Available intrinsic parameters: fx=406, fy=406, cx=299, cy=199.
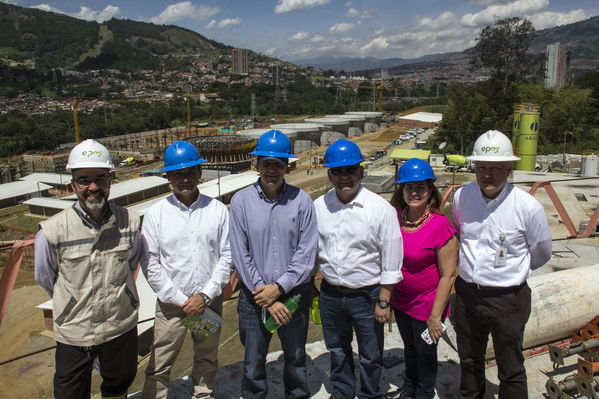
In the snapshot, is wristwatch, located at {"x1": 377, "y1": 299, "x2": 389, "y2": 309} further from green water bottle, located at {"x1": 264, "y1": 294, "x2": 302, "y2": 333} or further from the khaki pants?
the khaki pants

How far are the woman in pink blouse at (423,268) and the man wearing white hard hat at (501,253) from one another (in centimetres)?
16

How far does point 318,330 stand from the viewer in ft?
31.6

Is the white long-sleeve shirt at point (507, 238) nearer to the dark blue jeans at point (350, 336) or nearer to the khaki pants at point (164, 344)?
the dark blue jeans at point (350, 336)

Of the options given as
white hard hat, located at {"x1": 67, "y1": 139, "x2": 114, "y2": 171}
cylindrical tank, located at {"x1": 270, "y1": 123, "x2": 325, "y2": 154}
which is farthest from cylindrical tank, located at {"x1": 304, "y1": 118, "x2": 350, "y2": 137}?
white hard hat, located at {"x1": 67, "y1": 139, "x2": 114, "y2": 171}

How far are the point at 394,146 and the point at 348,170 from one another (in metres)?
54.3

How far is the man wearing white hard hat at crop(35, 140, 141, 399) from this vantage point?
2.57m

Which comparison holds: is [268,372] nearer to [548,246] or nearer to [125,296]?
[125,296]

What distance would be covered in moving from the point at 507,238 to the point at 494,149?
608 millimetres

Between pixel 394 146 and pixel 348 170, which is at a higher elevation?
pixel 348 170

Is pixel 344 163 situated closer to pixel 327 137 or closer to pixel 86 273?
pixel 86 273

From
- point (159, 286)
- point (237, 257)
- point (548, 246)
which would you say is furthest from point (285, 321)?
point (548, 246)

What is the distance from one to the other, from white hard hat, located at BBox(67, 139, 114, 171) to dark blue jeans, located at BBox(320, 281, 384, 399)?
1809 mm

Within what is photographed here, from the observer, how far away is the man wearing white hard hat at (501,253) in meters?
2.72

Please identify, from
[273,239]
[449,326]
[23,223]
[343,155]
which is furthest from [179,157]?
[23,223]
